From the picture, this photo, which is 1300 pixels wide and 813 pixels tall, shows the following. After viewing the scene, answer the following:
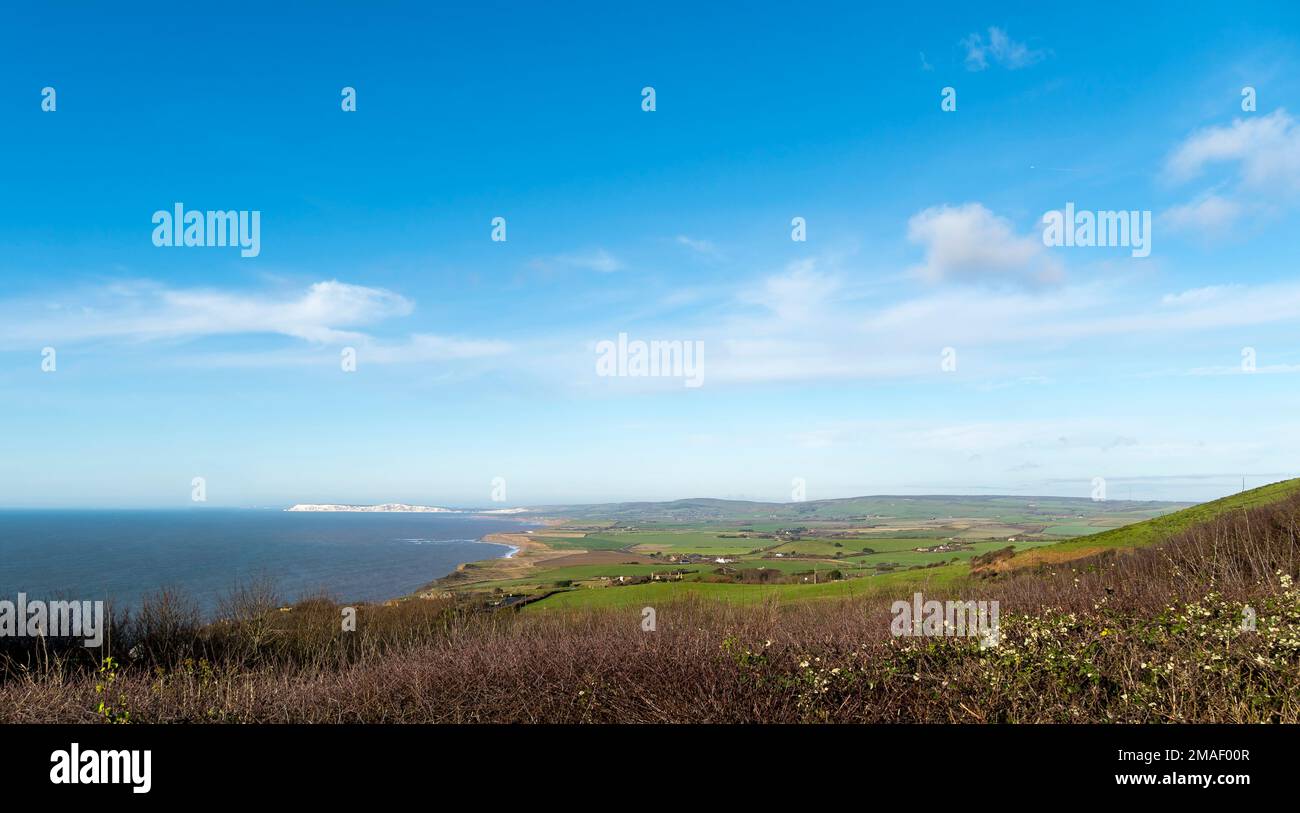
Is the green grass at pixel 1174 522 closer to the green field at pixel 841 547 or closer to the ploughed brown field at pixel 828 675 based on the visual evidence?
the green field at pixel 841 547

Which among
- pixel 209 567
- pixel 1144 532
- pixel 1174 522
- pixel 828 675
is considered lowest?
pixel 209 567

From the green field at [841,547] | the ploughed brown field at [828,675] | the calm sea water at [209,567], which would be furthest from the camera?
the calm sea water at [209,567]

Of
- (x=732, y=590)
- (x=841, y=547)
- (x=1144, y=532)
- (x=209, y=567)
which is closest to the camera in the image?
(x=1144, y=532)

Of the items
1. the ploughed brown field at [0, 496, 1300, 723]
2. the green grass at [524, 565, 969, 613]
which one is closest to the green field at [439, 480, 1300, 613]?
the green grass at [524, 565, 969, 613]

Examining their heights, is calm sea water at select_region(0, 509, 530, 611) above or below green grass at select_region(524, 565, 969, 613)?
below

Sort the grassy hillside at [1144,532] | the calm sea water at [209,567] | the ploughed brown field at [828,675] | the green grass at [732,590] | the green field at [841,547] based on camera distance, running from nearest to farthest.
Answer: the ploughed brown field at [828,675] < the grassy hillside at [1144,532] < the green grass at [732,590] < the green field at [841,547] < the calm sea water at [209,567]

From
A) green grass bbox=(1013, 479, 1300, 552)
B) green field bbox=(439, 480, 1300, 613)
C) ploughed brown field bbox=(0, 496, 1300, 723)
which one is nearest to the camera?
ploughed brown field bbox=(0, 496, 1300, 723)

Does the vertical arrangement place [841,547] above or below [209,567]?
above

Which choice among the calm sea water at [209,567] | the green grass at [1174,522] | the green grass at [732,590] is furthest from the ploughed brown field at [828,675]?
the calm sea water at [209,567]

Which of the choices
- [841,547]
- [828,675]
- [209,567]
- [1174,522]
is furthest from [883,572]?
[209,567]

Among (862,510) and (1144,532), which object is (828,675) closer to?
(1144,532)

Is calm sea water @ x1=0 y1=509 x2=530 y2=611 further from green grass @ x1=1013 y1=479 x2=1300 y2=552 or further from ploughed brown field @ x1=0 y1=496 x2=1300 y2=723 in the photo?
green grass @ x1=1013 y1=479 x2=1300 y2=552
